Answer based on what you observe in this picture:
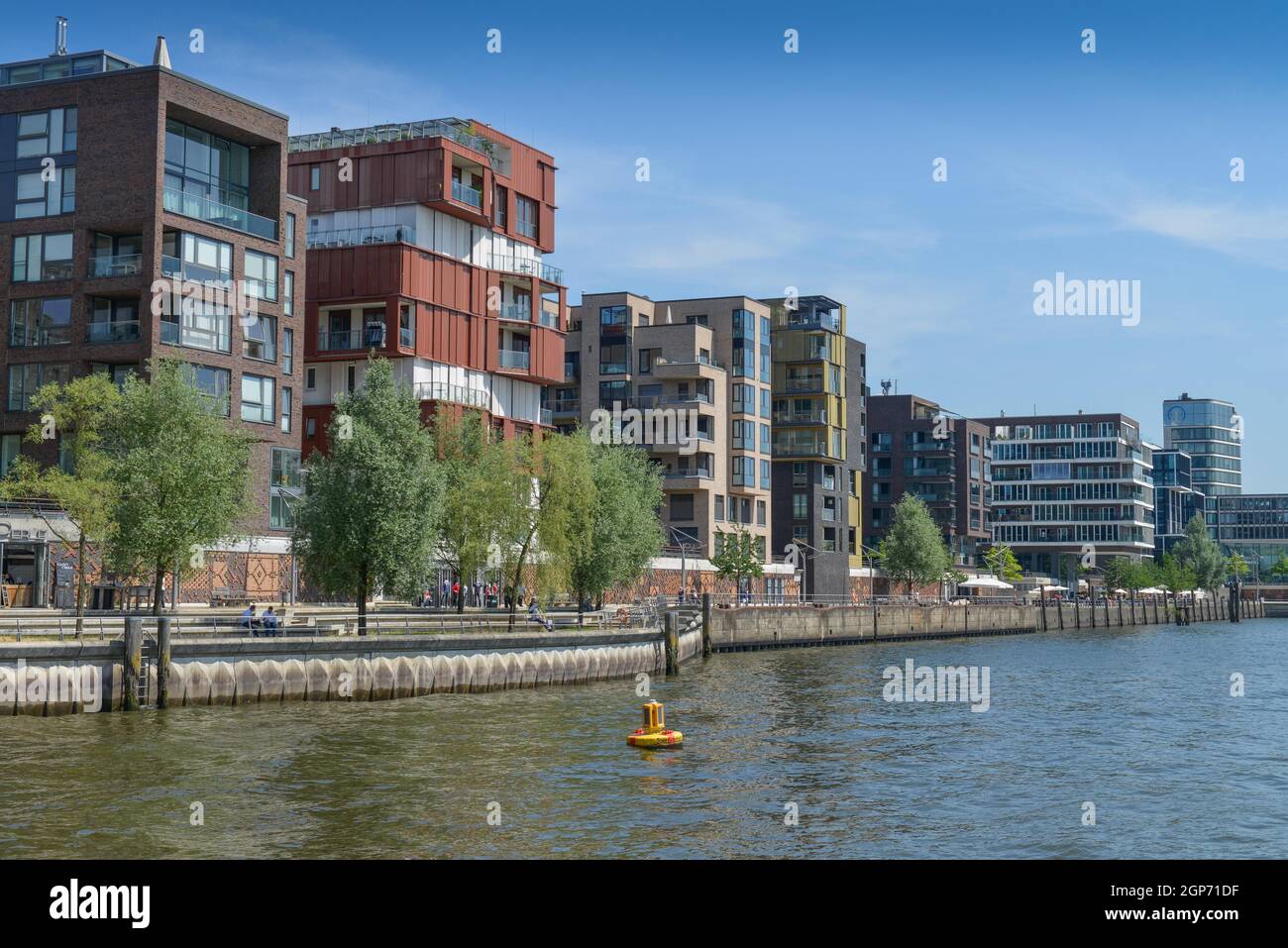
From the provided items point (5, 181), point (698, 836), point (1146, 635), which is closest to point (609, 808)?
point (698, 836)

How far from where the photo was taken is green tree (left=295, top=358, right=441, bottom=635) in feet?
177

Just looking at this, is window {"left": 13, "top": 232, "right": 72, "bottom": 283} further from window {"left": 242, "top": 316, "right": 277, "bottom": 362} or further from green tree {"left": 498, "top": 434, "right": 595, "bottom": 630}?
green tree {"left": 498, "top": 434, "right": 595, "bottom": 630}

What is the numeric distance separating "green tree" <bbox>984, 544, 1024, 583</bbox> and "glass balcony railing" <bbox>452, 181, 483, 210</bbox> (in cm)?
9812

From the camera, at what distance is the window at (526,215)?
90438mm

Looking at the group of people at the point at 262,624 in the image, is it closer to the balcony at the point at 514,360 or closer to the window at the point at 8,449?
the window at the point at 8,449

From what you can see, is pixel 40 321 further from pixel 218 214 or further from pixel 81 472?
pixel 81 472

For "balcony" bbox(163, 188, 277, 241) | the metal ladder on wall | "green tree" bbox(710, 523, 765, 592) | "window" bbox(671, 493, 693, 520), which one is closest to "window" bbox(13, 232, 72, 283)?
"balcony" bbox(163, 188, 277, 241)

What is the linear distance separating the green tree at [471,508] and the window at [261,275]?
14.4m

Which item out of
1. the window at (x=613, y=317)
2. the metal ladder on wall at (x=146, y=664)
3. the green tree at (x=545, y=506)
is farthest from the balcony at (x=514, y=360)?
the metal ladder on wall at (x=146, y=664)

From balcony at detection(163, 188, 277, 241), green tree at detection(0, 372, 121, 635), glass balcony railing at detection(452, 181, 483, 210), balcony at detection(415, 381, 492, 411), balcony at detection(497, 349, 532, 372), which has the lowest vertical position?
green tree at detection(0, 372, 121, 635)

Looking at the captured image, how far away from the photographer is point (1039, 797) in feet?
96.6
